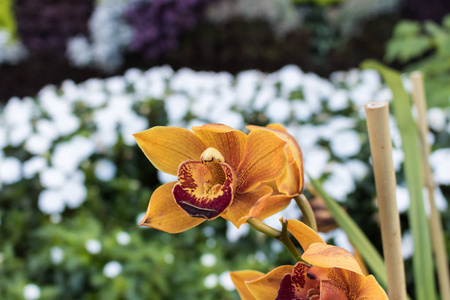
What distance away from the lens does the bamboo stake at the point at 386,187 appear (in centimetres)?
28

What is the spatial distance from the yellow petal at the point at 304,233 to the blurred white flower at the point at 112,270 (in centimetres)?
103

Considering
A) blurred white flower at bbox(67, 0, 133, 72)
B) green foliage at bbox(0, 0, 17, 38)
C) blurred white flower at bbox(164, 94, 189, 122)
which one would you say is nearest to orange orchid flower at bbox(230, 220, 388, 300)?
blurred white flower at bbox(164, 94, 189, 122)

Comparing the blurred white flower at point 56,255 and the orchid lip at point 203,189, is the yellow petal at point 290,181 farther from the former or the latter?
the blurred white flower at point 56,255

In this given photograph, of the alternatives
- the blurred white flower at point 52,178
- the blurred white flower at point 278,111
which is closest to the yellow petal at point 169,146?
the blurred white flower at point 52,178

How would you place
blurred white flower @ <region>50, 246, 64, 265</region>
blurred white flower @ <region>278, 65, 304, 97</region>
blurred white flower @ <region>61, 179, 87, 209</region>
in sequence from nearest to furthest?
blurred white flower @ <region>50, 246, 64, 265</region> → blurred white flower @ <region>61, 179, 87, 209</region> → blurred white flower @ <region>278, 65, 304, 97</region>

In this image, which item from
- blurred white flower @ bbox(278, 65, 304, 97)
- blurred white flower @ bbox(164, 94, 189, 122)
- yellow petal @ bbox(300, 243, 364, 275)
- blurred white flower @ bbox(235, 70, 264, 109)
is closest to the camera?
yellow petal @ bbox(300, 243, 364, 275)

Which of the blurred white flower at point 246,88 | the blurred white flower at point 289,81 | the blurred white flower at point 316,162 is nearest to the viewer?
the blurred white flower at point 316,162

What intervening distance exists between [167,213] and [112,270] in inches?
39.9

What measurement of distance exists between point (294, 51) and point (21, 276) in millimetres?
3319

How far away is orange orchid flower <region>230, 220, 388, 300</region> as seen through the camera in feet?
0.77

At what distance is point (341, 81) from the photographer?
7.62 feet

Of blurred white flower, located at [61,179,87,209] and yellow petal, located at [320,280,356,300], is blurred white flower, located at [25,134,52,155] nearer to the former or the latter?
blurred white flower, located at [61,179,87,209]

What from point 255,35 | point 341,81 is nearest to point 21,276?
point 341,81

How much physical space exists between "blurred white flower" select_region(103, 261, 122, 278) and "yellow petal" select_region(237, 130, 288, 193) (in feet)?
3.33
